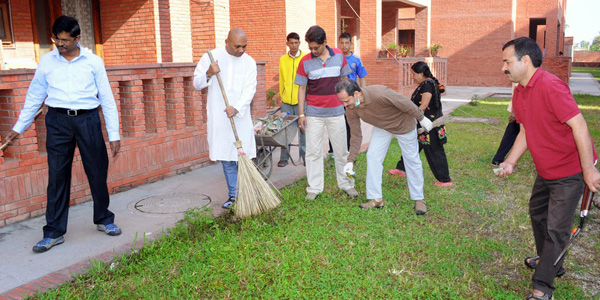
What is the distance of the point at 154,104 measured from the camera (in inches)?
285

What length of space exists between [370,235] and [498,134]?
783 cm

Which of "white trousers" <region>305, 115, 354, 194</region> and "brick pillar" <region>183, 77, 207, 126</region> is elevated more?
"brick pillar" <region>183, 77, 207, 126</region>

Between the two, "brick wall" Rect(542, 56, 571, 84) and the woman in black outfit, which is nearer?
the woman in black outfit

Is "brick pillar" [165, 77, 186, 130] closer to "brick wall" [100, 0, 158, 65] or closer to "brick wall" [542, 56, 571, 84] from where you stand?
"brick wall" [100, 0, 158, 65]

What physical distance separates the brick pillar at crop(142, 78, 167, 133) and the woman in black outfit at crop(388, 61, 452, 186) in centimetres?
353

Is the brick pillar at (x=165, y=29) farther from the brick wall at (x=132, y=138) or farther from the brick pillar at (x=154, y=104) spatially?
the brick pillar at (x=154, y=104)

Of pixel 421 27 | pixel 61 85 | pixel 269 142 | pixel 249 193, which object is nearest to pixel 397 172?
pixel 269 142

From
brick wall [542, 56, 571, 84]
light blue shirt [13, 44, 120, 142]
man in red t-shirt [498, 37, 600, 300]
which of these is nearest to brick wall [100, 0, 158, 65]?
light blue shirt [13, 44, 120, 142]

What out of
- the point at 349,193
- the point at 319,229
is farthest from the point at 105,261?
the point at 349,193

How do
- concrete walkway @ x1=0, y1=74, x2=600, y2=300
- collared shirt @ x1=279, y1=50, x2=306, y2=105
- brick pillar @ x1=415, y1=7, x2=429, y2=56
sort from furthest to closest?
brick pillar @ x1=415, y1=7, x2=429, y2=56 < collared shirt @ x1=279, y1=50, x2=306, y2=105 < concrete walkway @ x1=0, y1=74, x2=600, y2=300

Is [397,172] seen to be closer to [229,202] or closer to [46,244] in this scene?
[229,202]

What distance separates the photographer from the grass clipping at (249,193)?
5.55 metres

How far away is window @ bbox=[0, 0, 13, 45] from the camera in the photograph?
30.9ft

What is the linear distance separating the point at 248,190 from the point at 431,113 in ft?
9.28
